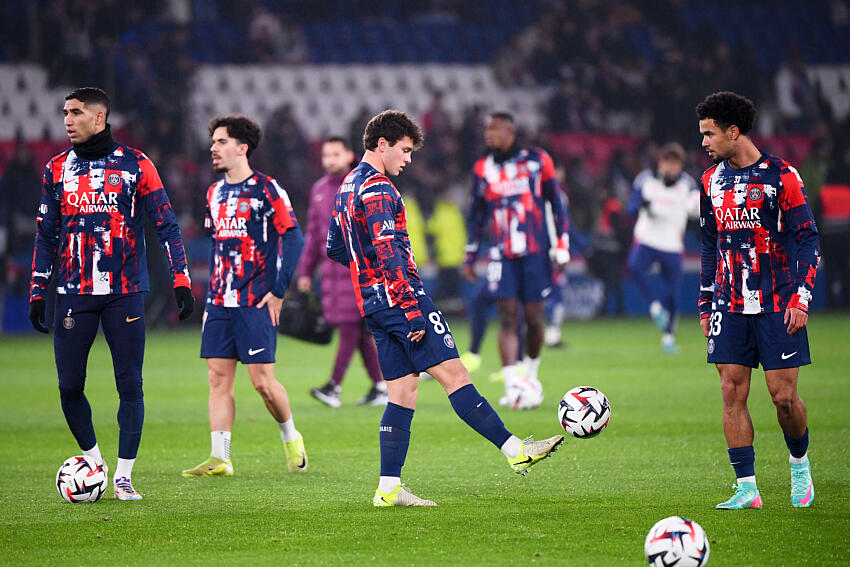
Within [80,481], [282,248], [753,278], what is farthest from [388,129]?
[80,481]

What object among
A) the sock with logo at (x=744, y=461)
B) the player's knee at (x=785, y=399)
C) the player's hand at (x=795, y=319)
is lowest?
the sock with logo at (x=744, y=461)

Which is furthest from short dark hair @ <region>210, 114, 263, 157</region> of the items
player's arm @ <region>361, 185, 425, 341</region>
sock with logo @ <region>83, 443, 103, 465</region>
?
sock with logo @ <region>83, 443, 103, 465</region>

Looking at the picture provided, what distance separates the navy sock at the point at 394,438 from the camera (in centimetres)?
616

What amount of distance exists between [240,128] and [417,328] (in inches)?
88.4

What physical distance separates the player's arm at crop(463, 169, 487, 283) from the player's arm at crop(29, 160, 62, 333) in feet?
15.0

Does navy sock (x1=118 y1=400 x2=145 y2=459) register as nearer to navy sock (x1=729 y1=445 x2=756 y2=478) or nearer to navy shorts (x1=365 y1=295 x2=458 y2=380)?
navy shorts (x1=365 y1=295 x2=458 y2=380)

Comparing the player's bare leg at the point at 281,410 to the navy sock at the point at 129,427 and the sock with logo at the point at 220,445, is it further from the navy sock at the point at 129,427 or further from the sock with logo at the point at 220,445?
the navy sock at the point at 129,427

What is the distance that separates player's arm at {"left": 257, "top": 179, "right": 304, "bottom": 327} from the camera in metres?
7.38

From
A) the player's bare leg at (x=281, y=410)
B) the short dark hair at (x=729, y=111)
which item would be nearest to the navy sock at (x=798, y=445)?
the short dark hair at (x=729, y=111)

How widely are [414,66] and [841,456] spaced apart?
1901cm

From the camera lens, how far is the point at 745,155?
5988 millimetres

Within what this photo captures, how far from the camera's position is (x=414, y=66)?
83.6 feet

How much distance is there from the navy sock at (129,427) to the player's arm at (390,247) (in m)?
1.68

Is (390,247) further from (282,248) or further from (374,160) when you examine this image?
(282,248)
